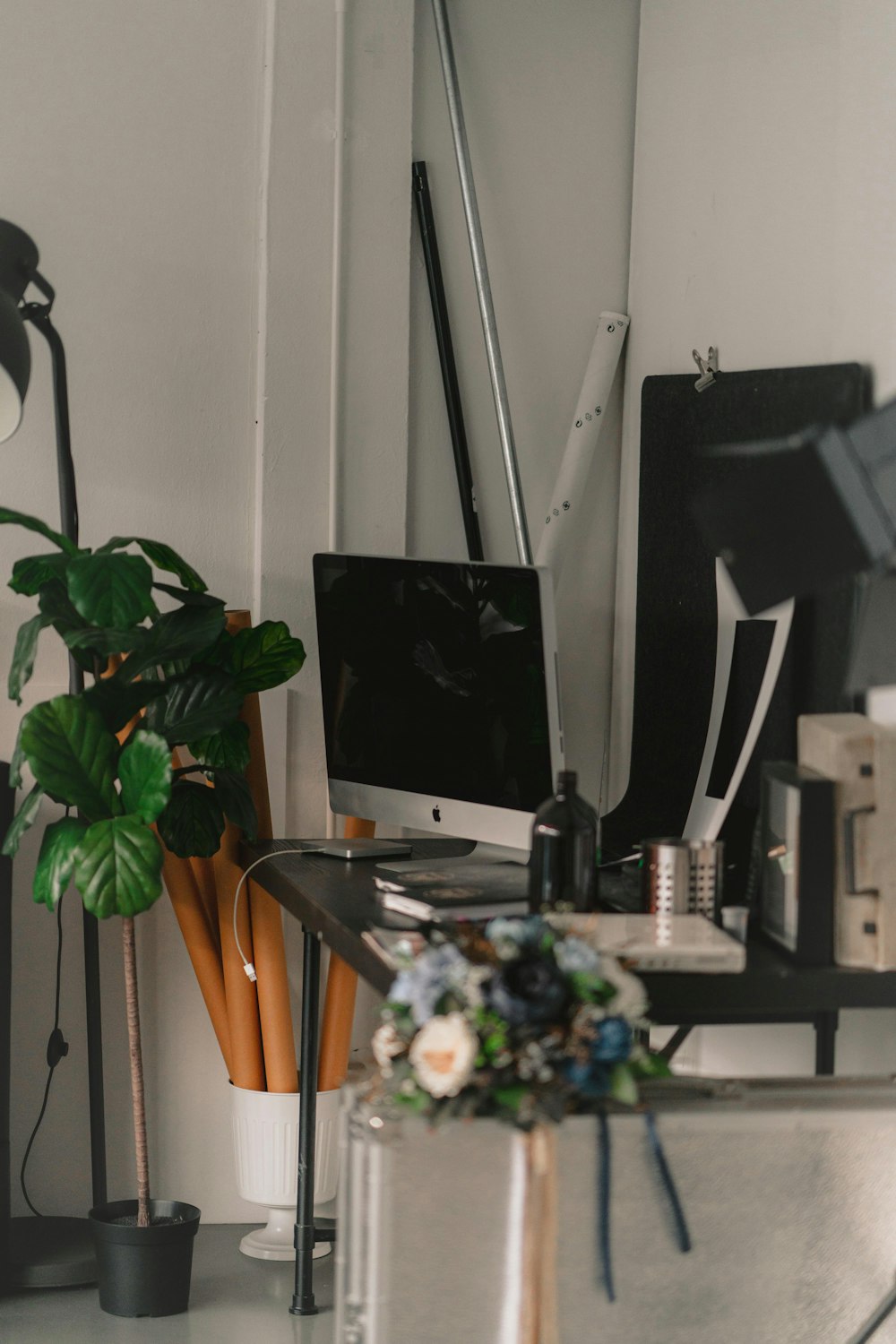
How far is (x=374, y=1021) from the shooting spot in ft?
10.5

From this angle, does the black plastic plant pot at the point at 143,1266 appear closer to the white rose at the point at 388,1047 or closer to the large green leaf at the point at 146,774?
the large green leaf at the point at 146,774

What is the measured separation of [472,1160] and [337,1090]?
56.1 inches

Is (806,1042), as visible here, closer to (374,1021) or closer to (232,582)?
(374,1021)

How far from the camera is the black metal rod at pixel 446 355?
10.4ft

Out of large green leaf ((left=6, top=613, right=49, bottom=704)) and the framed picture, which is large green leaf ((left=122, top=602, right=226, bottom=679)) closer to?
large green leaf ((left=6, top=613, right=49, bottom=704))

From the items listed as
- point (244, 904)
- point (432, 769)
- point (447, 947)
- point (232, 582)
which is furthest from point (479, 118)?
point (447, 947)

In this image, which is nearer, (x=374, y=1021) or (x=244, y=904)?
(x=244, y=904)

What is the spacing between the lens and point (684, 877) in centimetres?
201

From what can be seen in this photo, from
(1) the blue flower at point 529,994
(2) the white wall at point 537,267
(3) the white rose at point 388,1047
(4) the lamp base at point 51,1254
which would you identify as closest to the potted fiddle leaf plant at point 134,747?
(4) the lamp base at point 51,1254

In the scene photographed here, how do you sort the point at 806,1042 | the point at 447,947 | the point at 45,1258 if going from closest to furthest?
1. the point at 447,947
2. the point at 806,1042
3. the point at 45,1258

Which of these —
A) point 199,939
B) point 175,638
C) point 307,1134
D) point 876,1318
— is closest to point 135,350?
point 175,638

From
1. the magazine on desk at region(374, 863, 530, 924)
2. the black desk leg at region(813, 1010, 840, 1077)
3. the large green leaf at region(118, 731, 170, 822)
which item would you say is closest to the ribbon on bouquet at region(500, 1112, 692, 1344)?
the magazine on desk at region(374, 863, 530, 924)

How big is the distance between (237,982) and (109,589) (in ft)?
3.01

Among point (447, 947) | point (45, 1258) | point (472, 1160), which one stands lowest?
point (45, 1258)
